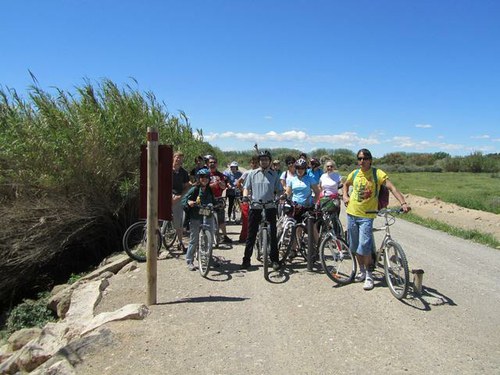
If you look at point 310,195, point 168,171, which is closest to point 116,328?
point 168,171

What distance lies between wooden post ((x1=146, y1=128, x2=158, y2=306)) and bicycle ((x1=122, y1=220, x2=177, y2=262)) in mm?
2563

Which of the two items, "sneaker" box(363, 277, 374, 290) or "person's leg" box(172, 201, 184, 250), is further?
"person's leg" box(172, 201, 184, 250)

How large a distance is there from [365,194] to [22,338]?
18.3 ft

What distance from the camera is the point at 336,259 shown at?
6680mm

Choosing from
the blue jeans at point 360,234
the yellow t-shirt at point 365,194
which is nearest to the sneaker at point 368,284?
the blue jeans at point 360,234

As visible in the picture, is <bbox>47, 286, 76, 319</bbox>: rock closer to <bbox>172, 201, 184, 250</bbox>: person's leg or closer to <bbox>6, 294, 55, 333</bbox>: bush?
<bbox>6, 294, 55, 333</bbox>: bush

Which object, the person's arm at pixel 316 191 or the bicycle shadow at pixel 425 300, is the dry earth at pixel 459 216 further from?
the person's arm at pixel 316 191

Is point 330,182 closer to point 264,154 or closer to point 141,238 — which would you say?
point 264,154

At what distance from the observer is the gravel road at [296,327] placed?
13.5 feet

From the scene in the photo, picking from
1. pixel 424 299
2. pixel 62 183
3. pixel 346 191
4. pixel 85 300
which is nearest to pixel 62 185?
pixel 62 183

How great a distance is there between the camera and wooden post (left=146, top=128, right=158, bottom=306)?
17.6 feet

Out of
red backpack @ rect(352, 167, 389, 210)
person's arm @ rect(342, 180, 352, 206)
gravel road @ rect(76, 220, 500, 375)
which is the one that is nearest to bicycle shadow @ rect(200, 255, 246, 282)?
gravel road @ rect(76, 220, 500, 375)

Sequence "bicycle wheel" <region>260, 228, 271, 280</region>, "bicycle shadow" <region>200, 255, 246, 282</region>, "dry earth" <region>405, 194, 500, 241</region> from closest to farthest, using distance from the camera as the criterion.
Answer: "bicycle wheel" <region>260, 228, 271, 280</region> → "bicycle shadow" <region>200, 255, 246, 282</region> → "dry earth" <region>405, 194, 500, 241</region>

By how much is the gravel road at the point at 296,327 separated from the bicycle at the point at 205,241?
0.75 ft
